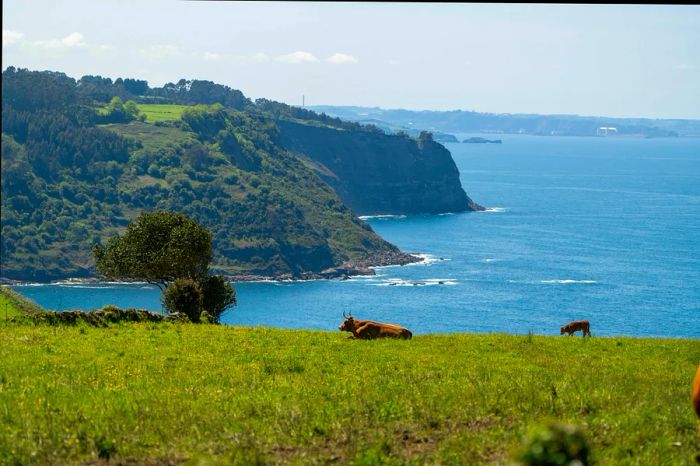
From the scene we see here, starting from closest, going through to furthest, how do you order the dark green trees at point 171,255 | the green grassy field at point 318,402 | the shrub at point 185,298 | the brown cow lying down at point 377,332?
the green grassy field at point 318,402 < the brown cow lying down at point 377,332 < the shrub at point 185,298 < the dark green trees at point 171,255

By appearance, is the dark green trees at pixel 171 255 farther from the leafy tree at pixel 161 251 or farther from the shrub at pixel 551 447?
the shrub at pixel 551 447

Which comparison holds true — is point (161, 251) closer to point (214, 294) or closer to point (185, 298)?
point (214, 294)

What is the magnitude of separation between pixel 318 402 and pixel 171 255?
102ft

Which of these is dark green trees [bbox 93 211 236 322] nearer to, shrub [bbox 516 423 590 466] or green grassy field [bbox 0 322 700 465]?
green grassy field [bbox 0 322 700 465]

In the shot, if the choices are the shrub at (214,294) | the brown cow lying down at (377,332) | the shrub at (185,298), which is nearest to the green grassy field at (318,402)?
the brown cow lying down at (377,332)

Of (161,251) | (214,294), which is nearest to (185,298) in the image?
(214,294)

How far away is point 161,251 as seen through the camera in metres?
45.1

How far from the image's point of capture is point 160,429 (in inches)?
486

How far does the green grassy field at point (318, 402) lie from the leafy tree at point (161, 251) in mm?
20585

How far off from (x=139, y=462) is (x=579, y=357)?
46.6 feet

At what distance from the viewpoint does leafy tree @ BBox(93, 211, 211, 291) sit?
4403 cm

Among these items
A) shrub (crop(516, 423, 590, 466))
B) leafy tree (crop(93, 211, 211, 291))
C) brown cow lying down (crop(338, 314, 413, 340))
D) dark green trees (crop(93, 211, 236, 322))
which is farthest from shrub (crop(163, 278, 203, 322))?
shrub (crop(516, 423, 590, 466))

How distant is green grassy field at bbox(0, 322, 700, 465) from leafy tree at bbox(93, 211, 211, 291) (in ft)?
67.5

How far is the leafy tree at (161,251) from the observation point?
4403 centimetres
